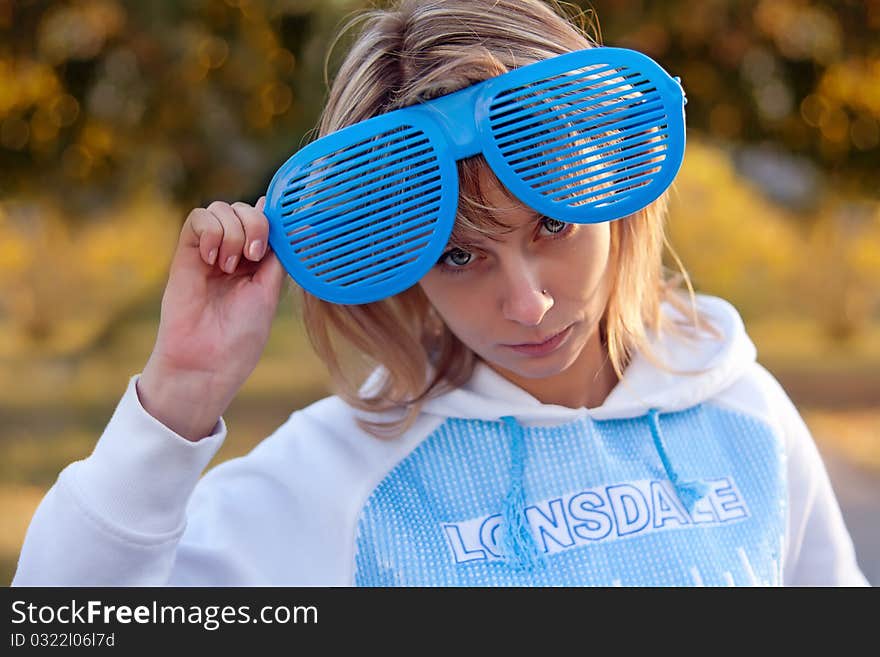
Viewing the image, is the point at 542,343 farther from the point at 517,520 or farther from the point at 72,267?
the point at 72,267

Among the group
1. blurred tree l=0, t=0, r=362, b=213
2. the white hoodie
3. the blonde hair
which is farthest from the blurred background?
the blonde hair

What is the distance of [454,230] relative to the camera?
1247mm

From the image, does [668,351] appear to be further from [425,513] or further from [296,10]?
[296,10]

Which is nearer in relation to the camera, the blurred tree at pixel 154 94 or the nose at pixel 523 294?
the nose at pixel 523 294

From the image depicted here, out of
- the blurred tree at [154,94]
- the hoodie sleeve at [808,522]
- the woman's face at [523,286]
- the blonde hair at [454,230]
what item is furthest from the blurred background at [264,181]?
the woman's face at [523,286]

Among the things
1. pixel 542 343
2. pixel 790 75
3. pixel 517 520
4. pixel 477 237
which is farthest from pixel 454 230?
pixel 790 75

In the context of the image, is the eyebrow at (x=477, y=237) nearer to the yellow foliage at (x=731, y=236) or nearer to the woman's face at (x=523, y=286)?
the woman's face at (x=523, y=286)

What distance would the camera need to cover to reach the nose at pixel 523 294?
4.09ft

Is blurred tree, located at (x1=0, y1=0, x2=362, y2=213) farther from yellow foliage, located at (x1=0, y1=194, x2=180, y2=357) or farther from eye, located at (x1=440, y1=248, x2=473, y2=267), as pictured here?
eye, located at (x1=440, y1=248, x2=473, y2=267)

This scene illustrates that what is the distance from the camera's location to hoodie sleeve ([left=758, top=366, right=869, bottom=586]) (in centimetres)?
158

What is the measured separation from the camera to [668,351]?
1600 millimetres

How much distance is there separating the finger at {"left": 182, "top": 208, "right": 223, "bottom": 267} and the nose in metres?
0.35

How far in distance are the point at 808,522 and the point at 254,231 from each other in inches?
37.0

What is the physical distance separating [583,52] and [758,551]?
0.73 meters
